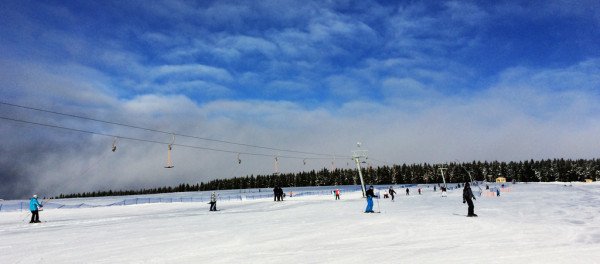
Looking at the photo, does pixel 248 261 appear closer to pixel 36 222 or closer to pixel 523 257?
pixel 523 257

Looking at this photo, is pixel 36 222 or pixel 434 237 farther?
pixel 36 222

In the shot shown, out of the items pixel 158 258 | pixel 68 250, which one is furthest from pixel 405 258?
pixel 68 250

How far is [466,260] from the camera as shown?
303 inches

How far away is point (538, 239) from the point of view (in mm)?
10195

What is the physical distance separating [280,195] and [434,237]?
3914cm

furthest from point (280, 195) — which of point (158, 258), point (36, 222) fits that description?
point (158, 258)

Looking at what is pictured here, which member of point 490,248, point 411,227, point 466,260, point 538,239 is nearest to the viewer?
point 466,260

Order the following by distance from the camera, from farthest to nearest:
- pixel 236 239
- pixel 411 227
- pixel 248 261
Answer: pixel 411 227 → pixel 236 239 → pixel 248 261

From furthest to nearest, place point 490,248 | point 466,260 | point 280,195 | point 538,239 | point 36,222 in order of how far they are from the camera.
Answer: point 280,195
point 36,222
point 538,239
point 490,248
point 466,260

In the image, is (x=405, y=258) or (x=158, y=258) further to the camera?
(x=158, y=258)

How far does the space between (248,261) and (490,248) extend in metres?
5.83

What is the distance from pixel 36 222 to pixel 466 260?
28029mm

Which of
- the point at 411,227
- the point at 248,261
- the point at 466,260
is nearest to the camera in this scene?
the point at 466,260

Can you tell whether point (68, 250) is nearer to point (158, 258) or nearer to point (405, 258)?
point (158, 258)
